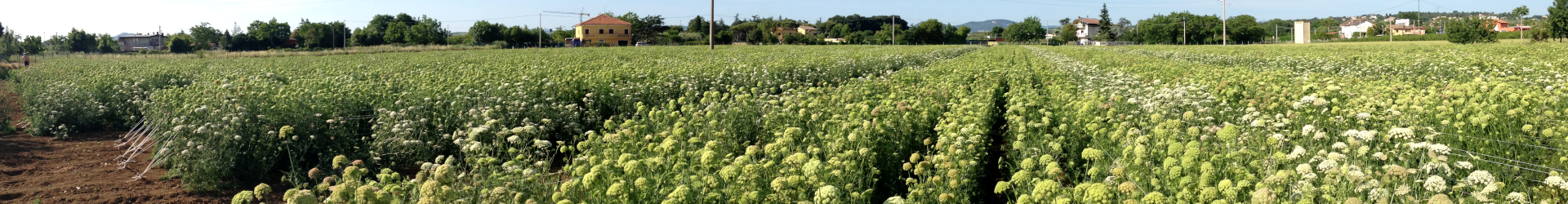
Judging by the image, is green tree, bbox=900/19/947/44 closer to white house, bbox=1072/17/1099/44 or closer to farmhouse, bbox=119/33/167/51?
white house, bbox=1072/17/1099/44

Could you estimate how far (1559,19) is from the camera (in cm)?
4356

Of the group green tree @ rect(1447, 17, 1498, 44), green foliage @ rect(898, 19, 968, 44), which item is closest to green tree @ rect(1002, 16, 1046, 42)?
green foliage @ rect(898, 19, 968, 44)

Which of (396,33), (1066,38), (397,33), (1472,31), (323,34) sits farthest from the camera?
(1066,38)

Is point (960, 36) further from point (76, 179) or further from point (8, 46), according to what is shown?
point (76, 179)

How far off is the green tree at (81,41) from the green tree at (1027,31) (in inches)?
3838

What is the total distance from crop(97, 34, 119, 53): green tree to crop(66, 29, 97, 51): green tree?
23.3 inches

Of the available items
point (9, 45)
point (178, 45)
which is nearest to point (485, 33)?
point (178, 45)

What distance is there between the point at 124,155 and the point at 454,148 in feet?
9.55

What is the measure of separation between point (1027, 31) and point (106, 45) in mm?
101742

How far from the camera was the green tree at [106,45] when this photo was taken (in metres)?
76.2

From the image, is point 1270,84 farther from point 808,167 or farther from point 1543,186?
point 808,167

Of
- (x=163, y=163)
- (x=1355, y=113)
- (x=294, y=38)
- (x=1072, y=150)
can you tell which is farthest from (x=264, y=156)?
(x=294, y=38)

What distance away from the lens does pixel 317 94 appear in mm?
8375

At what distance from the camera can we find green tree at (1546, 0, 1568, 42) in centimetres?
4322
